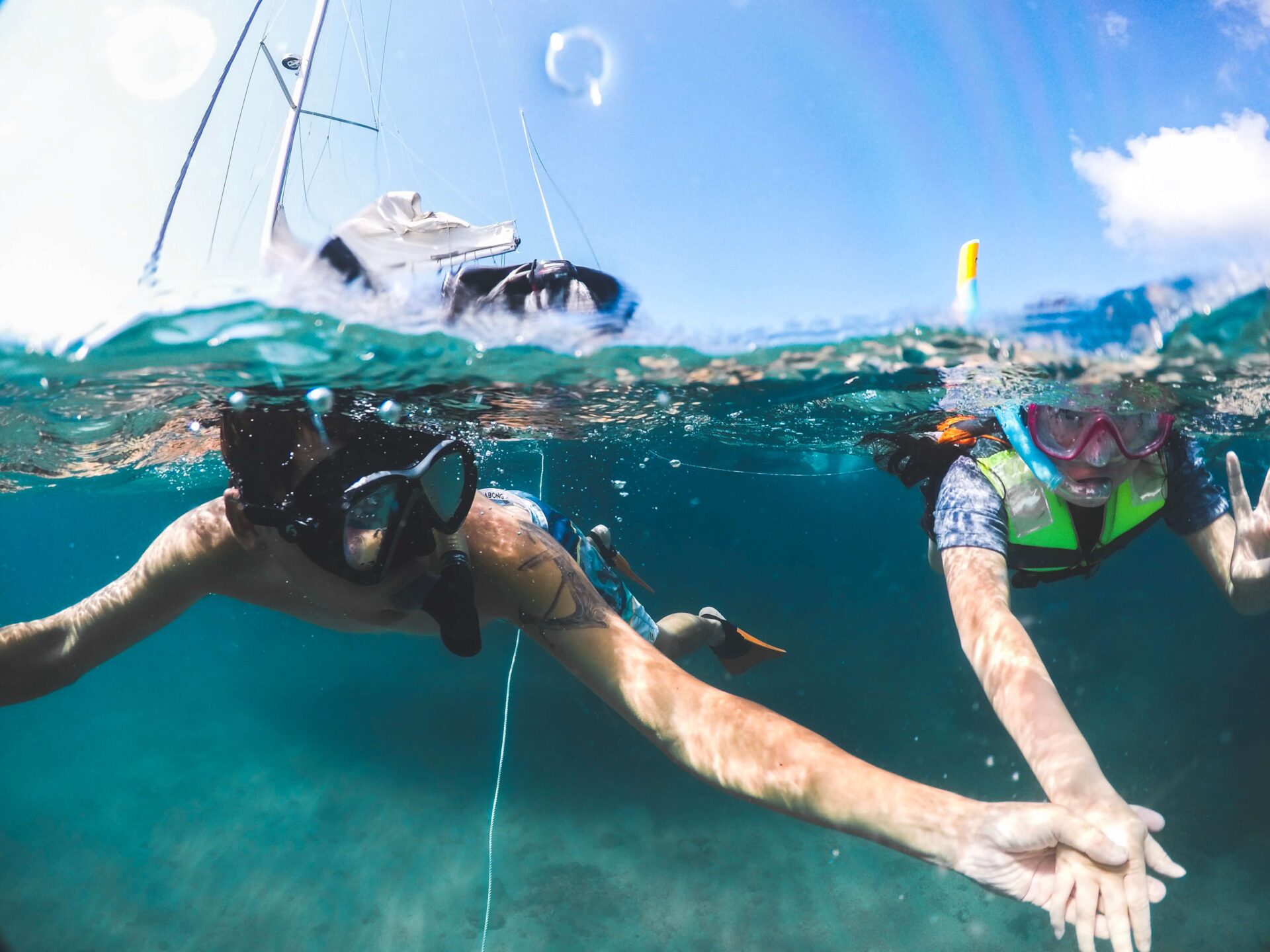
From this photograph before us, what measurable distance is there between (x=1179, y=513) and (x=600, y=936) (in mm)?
9160

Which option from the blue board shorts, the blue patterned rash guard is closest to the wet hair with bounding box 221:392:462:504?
the blue board shorts

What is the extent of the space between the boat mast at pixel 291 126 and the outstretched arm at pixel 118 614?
2768 mm

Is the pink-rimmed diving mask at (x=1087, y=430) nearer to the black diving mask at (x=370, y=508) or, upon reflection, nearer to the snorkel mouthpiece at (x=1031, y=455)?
the snorkel mouthpiece at (x=1031, y=455)

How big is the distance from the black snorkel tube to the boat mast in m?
3.68

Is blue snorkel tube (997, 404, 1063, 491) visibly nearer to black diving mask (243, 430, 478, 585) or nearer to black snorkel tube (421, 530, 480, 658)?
black diving mask (243, 430, 478, 585)

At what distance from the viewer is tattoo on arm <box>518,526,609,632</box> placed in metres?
3.34

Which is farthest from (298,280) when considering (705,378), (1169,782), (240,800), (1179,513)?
(1169,782)

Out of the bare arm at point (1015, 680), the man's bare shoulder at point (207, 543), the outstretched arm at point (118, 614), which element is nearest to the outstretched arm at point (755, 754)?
the bare arm at point (1015, 680)

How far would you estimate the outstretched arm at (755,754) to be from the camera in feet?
6.14

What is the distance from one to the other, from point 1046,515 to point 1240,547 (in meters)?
1.23

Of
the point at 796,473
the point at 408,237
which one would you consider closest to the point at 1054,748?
the point at 408,237

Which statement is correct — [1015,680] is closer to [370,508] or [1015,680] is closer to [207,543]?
[370,508]

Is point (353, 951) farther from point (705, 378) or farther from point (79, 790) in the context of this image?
point (79, 790)

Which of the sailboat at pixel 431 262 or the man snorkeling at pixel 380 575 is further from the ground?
the sailboat at pixel 431 262
